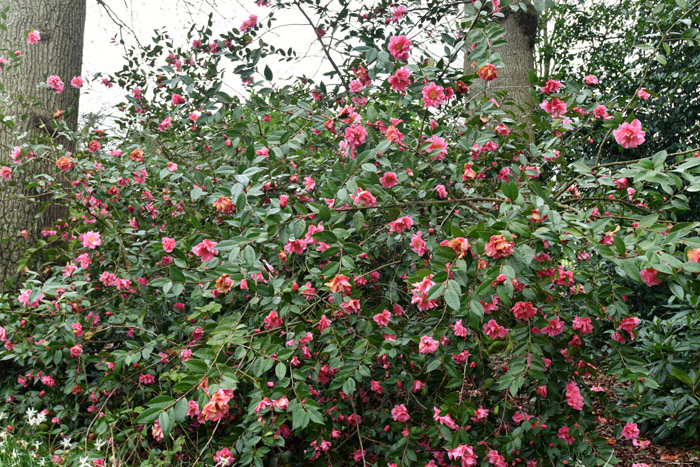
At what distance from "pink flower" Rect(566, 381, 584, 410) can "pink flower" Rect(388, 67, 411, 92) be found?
51.7 inches

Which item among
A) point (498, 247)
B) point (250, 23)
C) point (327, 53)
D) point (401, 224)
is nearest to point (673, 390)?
point (401, 224)

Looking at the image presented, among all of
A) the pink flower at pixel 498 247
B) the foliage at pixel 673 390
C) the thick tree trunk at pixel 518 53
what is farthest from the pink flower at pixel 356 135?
the thick tree trunk at pixel 518 53

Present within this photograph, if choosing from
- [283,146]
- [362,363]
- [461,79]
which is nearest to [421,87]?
[461,79]

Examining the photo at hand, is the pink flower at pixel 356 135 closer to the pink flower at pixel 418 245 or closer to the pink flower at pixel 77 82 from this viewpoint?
the pink flower at pixel 418 245

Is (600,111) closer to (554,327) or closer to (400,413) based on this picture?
(554,327)

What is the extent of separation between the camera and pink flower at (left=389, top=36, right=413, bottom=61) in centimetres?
176

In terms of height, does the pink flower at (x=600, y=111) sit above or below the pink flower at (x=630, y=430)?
above

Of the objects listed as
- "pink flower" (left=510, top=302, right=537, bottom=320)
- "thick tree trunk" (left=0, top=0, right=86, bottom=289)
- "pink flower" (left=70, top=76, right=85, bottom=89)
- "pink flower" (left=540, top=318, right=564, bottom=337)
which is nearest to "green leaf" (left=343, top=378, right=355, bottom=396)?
"pink flower" (left=510, top=302, right=537, bottom=320)

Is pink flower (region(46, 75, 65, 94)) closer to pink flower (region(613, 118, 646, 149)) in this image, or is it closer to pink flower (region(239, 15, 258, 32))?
pink flower (region(239, 15, 258, 32))

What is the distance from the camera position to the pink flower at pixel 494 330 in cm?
169

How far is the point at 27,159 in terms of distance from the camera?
9.21 ft

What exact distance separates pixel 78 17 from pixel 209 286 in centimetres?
276

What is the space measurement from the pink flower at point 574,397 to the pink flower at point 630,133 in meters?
0.92

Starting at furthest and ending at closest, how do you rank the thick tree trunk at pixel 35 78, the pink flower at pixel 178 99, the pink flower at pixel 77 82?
the pink flower at pixel 77 82 → the thick tree trunk at pixel 35 78 → the pink flower at pixel 178 99
